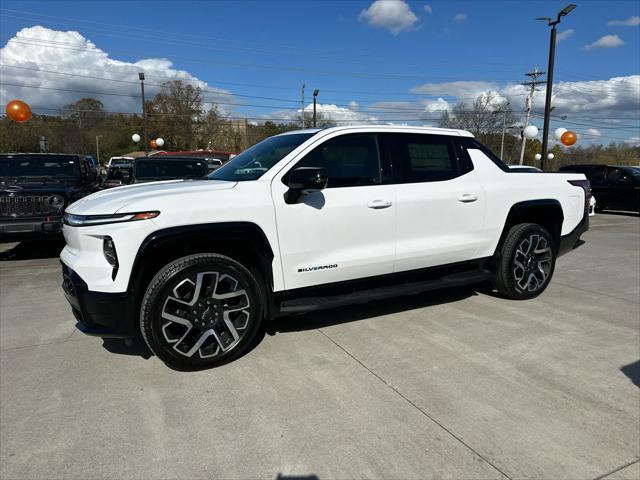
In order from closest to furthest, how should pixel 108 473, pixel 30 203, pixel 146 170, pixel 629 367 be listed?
pixel 108 473, pixel 629 367, pixel 30 203, pixel 146 170

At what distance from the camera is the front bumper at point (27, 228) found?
676 centimetres

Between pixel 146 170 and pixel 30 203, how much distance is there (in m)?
3.06

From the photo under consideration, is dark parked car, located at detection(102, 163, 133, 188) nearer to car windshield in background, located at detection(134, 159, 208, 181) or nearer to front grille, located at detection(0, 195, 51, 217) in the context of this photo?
car windshield in background, located at detection(134, 159, 208, 181)

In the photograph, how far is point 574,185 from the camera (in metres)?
5.21

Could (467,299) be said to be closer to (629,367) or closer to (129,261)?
(629,367)

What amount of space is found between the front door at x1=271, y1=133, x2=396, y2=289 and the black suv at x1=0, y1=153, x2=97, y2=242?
203 inches

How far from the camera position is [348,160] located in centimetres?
380

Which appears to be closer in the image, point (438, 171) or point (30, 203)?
point (438, 171)

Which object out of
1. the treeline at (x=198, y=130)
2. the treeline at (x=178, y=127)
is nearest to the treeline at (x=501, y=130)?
the treeline at (x=198, y=130)

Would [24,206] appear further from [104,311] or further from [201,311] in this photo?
[201,311]

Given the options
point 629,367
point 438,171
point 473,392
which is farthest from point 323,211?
point 629,367

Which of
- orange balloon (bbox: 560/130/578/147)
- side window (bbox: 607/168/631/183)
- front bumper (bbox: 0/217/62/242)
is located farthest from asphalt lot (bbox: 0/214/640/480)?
orange balloon (bbox: 560/130/578/147)

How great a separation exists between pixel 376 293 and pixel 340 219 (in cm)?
77

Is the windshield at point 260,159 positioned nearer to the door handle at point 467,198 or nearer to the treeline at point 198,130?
the door handle at point 467,198
